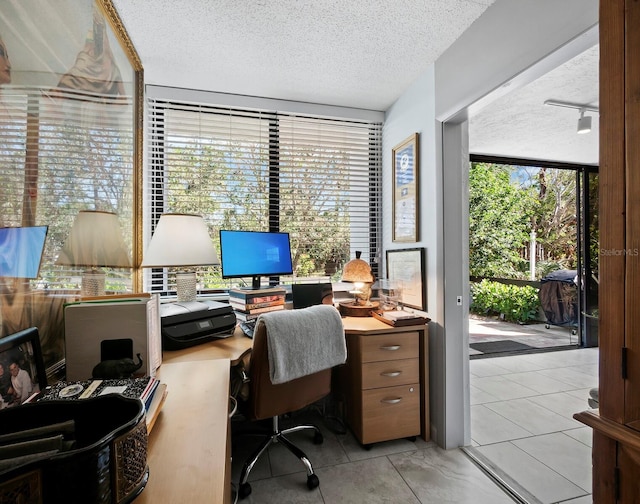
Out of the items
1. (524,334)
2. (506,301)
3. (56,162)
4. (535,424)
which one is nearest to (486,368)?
(535,424)

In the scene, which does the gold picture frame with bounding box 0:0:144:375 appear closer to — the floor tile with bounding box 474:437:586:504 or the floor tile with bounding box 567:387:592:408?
the floor tile with bounding box 474:437:586:504

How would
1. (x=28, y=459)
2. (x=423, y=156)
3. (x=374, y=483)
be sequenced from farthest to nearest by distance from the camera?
1. (x=423, y=156)
2. (x=374, y=483)
3. (x=28, y=459)

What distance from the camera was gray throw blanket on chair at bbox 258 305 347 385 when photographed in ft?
5.25

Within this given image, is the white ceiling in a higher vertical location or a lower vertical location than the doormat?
higher

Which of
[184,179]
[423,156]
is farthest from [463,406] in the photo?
→ [184,179]

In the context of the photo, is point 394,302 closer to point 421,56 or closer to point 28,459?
point 421,56

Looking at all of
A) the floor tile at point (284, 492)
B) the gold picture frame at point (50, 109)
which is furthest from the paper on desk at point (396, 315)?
the gold picture frame at point (50, 109)

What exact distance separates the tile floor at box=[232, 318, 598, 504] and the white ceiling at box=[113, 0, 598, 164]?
8.22 ft

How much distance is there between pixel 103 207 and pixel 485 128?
3.29 metres

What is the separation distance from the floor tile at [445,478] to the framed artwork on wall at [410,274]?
90 cm

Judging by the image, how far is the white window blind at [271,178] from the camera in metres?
2.41

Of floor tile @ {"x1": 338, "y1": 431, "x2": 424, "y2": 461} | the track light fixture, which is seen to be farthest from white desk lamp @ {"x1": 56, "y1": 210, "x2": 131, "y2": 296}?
the track light fixture

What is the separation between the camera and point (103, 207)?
1411 millimetres

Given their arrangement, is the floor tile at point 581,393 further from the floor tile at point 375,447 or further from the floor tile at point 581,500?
the floor tile at point 375,447
